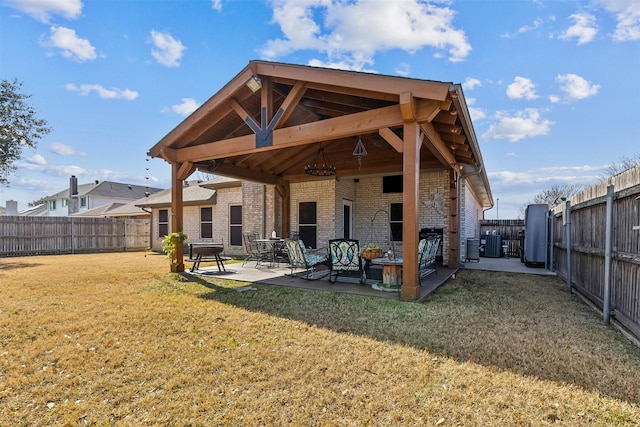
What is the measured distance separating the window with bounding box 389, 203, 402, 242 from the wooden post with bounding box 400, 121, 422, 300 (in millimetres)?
5217

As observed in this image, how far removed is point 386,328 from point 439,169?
6824 millimetres

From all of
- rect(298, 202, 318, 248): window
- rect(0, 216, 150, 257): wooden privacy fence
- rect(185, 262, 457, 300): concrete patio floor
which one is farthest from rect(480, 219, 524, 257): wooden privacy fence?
rect(0, 216, 150, 257): wooden privacy fence

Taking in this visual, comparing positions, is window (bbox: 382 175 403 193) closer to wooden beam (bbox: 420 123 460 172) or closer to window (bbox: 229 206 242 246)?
wooden beam (bbox: 420 123 460 172)

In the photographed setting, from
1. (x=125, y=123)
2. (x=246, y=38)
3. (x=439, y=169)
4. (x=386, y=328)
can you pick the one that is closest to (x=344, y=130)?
(x=386, y=328)

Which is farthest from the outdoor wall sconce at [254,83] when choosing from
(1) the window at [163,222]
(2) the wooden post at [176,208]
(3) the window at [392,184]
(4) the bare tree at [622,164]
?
(4) the bare tree at [622,164]

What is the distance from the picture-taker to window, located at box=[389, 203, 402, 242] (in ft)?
33.6

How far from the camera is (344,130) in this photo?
18.4 ft

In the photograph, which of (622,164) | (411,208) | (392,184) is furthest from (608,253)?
(622,164)

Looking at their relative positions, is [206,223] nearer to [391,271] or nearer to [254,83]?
[254,83]

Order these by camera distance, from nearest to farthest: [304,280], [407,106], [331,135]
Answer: [407,106]
[331,135]
[304,280]

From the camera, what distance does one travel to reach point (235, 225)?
1298 centimetres

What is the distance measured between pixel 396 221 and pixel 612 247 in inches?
250

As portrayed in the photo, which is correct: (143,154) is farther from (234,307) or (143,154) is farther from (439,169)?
(439,169)

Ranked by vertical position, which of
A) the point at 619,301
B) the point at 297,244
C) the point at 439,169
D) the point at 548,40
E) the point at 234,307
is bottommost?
the point at 234,307
